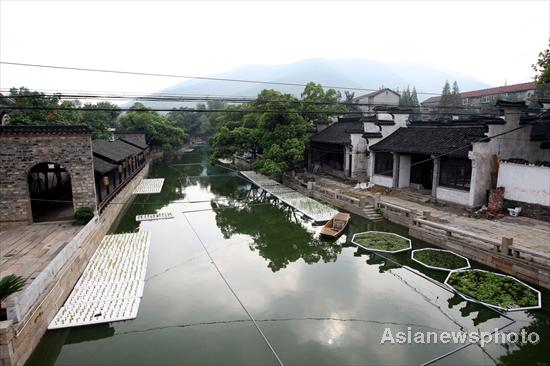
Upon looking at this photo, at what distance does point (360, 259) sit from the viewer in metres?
14.0

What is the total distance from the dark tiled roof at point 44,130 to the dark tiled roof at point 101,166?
327 centimetres

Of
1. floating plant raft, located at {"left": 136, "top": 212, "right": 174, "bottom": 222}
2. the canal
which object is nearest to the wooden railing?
floating plant raft, located at {"left": 136, "top": 212, "right": 174, "bottom": 222}

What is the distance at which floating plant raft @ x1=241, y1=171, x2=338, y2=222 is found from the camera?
1973cm

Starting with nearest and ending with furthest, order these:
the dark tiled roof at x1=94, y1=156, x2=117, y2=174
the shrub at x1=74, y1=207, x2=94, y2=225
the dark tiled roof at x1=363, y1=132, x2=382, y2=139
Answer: the shrub at x1=74, y1=207, x2=94, y2=225, the dark tiled roof at x1=94, y1=156, x2=117, y2=174, the dark tiled roof at x1=363, y1=132, x2=382, y2=139

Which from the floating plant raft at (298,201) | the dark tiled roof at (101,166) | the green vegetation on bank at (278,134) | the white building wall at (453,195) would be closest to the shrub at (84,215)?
the dark tiled roof at (101,166)

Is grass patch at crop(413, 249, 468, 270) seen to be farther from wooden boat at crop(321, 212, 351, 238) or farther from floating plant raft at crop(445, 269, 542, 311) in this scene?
wooden boat at crop(321, 212, 351, 238)

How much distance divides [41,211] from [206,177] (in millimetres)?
19597

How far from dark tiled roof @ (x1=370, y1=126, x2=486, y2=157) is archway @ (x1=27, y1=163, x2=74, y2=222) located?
18.5 m

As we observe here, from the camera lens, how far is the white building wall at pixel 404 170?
22.1 metres

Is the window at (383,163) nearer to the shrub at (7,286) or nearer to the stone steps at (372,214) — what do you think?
the stone steps at (372,214)

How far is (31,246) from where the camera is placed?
12641 mm

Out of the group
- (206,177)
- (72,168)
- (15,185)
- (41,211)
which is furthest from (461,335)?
(206,177)

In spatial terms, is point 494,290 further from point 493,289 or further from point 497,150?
point 497,150

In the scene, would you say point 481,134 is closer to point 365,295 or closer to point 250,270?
point 365,295
